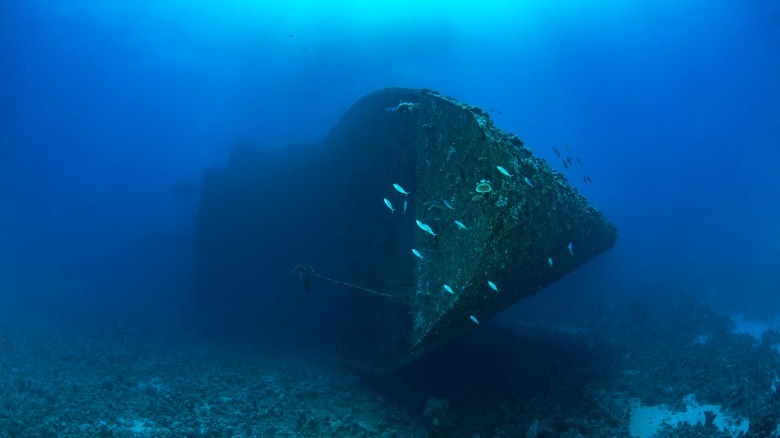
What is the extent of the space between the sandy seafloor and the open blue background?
929 cm

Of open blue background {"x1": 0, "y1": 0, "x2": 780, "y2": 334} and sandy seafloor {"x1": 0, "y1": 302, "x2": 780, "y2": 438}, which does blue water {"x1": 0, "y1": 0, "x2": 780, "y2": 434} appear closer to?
open blue background {"x1": 0, "y1": 0, "x2": 780, "y2": 334}

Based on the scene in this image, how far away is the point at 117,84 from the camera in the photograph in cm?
6512

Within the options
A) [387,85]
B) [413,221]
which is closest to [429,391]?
[413,221]

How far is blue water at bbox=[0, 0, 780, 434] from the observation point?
31688 millimetres

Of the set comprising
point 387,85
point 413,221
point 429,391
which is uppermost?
point 387,85

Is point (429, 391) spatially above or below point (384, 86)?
below

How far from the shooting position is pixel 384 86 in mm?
58250

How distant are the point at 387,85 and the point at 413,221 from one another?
47489 mm

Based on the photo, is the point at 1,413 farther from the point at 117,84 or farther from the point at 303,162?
the point at 117,84

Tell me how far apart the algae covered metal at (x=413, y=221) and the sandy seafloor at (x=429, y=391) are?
127 centimetres

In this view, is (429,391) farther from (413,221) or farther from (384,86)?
(384,86)

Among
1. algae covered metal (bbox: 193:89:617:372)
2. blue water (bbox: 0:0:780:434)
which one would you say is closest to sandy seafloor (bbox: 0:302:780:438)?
algae covered metal (bbox: 193:89:617:372)

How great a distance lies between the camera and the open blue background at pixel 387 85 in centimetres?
3416

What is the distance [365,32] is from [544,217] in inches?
1831
